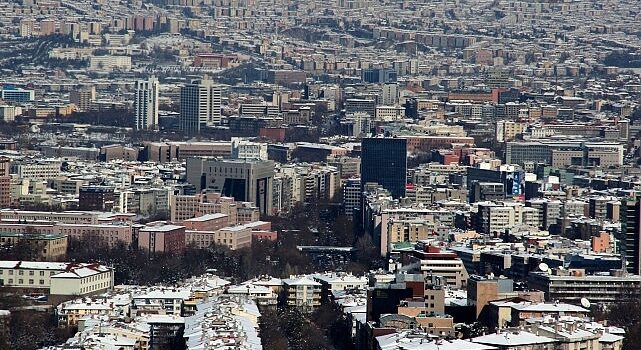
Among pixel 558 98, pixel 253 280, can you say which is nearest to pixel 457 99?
pixel 558 98

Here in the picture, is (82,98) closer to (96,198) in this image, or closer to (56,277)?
(96,198)

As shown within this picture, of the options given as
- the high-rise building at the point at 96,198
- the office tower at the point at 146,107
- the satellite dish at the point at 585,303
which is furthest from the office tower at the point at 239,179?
the office tower at the point at 146,107

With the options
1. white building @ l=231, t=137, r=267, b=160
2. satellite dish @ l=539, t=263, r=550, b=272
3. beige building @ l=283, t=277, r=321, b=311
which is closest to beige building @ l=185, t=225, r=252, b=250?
beige building @ l=283, t=277, r=321, b=311

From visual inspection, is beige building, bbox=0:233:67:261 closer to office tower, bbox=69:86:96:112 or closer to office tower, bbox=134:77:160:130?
office tower, bbox=134:77:160:130

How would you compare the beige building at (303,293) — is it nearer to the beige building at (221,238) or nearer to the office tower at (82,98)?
the beige building at (221,238)

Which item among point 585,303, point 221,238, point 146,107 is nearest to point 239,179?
point 221,238
